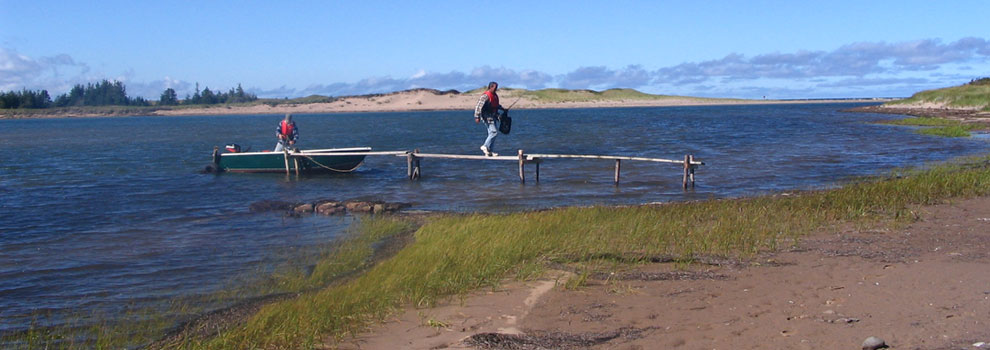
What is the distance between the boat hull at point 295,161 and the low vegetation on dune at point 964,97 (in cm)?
4353

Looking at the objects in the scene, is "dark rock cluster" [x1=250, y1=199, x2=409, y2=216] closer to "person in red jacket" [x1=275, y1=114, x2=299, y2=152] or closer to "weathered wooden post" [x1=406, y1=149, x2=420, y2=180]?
"weathered wooden post" [x1=406, y1=149, x2=420, y2=180]

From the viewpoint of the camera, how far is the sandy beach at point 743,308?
19.9ft

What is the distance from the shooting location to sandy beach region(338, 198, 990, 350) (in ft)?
19.9

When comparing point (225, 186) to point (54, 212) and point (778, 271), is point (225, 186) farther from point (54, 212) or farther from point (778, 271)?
point (778, 271)

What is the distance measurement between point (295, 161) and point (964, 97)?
5022cm

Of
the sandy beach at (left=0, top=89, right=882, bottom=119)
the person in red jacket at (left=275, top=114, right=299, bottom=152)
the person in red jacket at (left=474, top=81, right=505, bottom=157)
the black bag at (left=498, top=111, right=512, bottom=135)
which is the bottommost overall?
the sandy beach at (left=0, top=89, right=882, bottom=119)

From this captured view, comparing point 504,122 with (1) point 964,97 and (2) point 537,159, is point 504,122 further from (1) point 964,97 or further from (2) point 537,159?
(1) point 964,97

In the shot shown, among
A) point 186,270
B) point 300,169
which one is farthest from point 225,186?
point 186,270

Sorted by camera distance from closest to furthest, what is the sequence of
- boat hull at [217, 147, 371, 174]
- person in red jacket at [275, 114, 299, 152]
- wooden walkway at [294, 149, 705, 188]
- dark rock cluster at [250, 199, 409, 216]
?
dark rock cluster at [250, 199, 409, 216]
wooden walkway at [294, 149, 705, 188]
boat hull at [217, 147, 371, 174]
person in red jacket at [275, 114, 299, 152]

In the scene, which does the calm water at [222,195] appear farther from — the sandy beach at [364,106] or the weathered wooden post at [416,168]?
the sandy beach at [364,106]

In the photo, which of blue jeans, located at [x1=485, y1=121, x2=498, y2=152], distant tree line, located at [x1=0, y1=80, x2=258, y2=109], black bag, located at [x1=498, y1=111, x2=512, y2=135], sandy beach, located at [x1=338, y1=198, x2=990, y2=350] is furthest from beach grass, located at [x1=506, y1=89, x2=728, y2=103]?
sandy beach, located at [x1=338, y1=198, x2=990, y2=350]

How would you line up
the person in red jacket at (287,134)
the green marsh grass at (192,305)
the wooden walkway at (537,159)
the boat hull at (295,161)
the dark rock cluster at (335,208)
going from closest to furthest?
the green marsh grass at (192,305) → the dark rock cluster at (335,208) → the wooden walkway at (537,159) → the boat hull at (295,161) → the person in red jacket at (287,134)

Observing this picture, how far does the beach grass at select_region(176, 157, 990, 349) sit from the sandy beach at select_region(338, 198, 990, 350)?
377mm

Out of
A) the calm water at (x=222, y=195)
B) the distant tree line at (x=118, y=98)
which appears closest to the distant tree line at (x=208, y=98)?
the distant tree line at (x=118, y=98)
